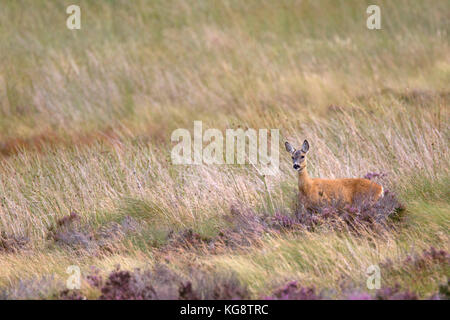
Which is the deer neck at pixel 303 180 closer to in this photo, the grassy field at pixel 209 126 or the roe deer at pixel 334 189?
the roe deer at pixel 334 189

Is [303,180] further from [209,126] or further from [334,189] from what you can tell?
[209,126]

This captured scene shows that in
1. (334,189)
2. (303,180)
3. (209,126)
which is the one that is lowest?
(334,189)

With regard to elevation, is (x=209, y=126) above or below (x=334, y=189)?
above

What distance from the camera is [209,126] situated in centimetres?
1476

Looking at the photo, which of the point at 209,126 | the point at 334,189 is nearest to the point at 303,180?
the point at 334,189

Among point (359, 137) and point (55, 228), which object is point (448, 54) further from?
point (55, 228)

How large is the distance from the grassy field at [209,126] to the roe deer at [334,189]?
0.48m

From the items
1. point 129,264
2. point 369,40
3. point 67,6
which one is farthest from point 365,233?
point 67,6

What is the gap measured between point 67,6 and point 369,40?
10.8 m

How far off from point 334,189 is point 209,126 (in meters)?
6.93

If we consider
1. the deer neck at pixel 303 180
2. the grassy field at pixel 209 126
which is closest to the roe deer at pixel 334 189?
the deer neck at pixel 303 180

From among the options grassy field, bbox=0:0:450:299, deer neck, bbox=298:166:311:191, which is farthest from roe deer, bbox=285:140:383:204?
grassy field, bbox=0:0:450:299

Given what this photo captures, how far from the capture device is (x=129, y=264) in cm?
740

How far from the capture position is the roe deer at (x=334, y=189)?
805cm
